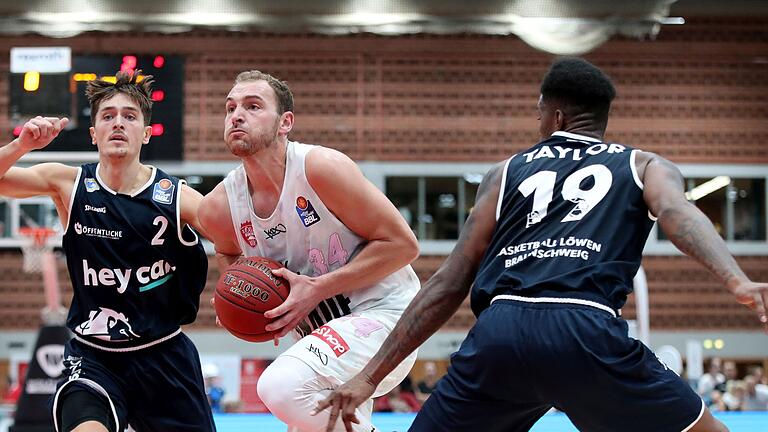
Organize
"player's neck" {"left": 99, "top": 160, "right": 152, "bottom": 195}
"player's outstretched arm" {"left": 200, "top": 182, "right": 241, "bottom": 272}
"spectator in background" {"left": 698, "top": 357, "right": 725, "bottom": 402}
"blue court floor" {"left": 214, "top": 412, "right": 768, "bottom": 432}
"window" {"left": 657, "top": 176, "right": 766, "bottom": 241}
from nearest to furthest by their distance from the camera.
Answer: "player's outstretched arm" {"left": 200, "top": 182, "right": 241, "bottom": 272} → "player's neck" {"left": 99, "top": 160, "right": 152, "bottom": 195} → "blue court floor" {"left": 214, "top": 412, "right": 768, "bottom": 432} → "spectator in background" {"left": 698, "top": 357, "right": 725, "bottom": 402} → "window" {"left": 657, "top": 176, "right": 766, "bottom": 241}

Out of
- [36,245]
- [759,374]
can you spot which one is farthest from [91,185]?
[759,374]

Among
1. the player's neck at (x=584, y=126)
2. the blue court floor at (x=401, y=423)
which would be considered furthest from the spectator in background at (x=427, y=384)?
the player's neck at (x=584, y=126)

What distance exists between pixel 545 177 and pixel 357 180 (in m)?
1.26

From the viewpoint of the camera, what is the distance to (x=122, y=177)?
4.78 meters

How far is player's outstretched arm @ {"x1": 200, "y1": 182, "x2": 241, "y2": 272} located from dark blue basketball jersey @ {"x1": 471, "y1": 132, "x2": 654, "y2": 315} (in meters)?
1.67

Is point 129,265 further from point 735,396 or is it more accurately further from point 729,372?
point 729,372

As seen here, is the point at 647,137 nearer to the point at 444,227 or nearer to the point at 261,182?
the point at 444,227

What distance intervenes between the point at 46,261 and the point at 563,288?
42.9 ft

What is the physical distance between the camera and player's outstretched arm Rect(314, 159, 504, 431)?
335 centimetres

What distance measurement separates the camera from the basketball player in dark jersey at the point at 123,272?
4.36 meters

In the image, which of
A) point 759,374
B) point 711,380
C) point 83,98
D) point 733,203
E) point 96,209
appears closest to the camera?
point 96,209

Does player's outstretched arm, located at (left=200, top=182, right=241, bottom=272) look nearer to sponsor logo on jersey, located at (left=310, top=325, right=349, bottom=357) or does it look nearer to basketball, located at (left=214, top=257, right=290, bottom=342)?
basketball, located at (left=214, top=257, right=290, bottom=342)

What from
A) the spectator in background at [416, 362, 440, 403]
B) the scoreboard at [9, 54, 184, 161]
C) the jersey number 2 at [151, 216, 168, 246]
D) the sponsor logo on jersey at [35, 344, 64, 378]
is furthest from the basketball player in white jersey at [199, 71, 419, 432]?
the spectator in background at [416, 362, 440, 403]

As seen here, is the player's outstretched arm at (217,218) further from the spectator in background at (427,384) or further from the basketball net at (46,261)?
the spectator in background at (427,384)
